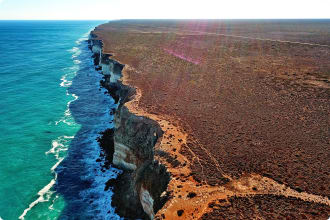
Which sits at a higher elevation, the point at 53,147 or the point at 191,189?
the point at 191,189

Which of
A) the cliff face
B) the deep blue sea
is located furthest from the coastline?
the deep blue sea

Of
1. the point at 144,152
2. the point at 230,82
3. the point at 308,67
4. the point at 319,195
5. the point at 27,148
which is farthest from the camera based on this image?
the point at 308,67

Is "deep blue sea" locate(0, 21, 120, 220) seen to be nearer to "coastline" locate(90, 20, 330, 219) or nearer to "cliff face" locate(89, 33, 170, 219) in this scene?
"cliff face" locate(89, 33, 170, 219)

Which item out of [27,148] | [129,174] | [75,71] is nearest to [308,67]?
[129,174]

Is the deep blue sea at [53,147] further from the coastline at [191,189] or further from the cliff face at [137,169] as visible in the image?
the coastline at [191,189]

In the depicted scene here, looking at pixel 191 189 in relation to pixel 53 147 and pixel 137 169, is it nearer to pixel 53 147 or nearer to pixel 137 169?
pixel 137 169

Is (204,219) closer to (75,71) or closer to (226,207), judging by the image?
(226,207)

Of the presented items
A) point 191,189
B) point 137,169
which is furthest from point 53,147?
point 191,189

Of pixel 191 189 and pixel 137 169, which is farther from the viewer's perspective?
pixel 137 169
